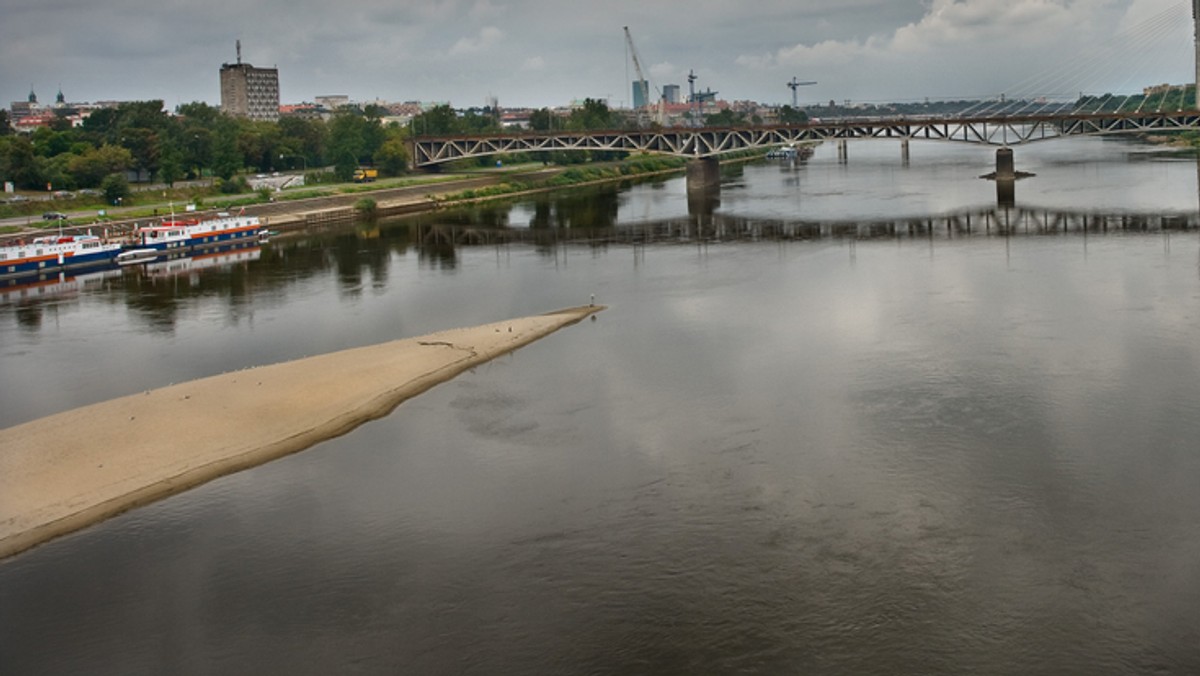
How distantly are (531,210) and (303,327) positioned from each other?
32018 mm

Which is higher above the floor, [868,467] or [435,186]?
[435,186]

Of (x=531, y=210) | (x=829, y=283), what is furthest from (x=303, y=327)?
(x=531, y=210)

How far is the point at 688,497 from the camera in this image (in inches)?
548

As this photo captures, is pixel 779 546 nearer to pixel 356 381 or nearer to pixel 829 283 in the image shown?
pixel 356 381

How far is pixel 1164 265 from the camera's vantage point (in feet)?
94.4

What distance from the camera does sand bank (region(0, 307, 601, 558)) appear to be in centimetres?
1420

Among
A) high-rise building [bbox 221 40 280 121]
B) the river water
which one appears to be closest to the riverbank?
the river water

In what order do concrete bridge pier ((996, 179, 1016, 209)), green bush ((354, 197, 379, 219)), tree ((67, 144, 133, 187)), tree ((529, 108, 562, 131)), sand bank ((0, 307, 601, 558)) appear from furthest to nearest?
tree ((529, 108, 562, 131)) < green bush ((354, 197, 379, 219)) < tree ((67, 144, 133, 187)) < concrete bridge pier ((996, 179, 1016, 209)) < sand bank ((0, 307, 601, 558))

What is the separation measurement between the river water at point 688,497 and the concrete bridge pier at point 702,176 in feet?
110

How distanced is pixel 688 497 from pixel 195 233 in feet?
108

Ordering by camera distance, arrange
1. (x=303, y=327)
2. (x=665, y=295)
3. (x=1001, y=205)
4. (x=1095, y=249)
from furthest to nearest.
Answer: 1. (x=1001, y=205)
2. (x=1095, y=249)
3. (x=665, y=295)
4. (x=303, y=327)

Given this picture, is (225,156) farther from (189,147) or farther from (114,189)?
(114,189)

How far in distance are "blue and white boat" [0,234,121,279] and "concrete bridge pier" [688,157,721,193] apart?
32.1 meters

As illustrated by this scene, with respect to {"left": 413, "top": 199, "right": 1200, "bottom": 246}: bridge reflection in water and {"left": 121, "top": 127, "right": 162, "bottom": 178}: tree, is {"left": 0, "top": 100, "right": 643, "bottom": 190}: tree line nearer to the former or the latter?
{"left": 121, "top": 127, "right": 162, "bottom": 178}: tree
